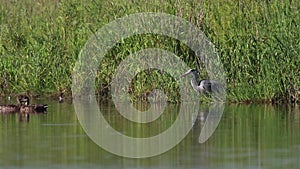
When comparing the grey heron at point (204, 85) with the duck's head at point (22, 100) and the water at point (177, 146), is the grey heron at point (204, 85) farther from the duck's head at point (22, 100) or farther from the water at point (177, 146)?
the duck's head at point (22, 100)

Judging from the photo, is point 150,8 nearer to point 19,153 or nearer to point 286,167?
point 19,153

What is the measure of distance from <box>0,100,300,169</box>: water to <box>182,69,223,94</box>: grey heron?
30 cm

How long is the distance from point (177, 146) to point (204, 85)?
12.7ft

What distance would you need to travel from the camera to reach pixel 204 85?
1559cm

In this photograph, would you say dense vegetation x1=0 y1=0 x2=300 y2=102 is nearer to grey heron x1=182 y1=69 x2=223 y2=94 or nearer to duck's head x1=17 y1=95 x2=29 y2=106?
grey heron x1=182 y1=69 x2=223 y2=94

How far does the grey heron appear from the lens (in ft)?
51.2

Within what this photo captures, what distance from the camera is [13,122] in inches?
560

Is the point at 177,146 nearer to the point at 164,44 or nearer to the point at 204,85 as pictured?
the point at 204,85

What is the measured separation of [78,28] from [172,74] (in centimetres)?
205

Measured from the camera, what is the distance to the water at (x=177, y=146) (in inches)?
419

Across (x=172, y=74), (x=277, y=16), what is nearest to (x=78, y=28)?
(x=172, y=74)

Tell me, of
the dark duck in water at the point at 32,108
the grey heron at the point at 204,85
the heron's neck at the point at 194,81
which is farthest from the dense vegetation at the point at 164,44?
the dark duck in water at the point at 32,108

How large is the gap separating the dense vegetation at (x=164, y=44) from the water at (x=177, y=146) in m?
0.50

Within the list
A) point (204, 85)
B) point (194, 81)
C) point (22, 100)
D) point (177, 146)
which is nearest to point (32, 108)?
point (22, 100)
